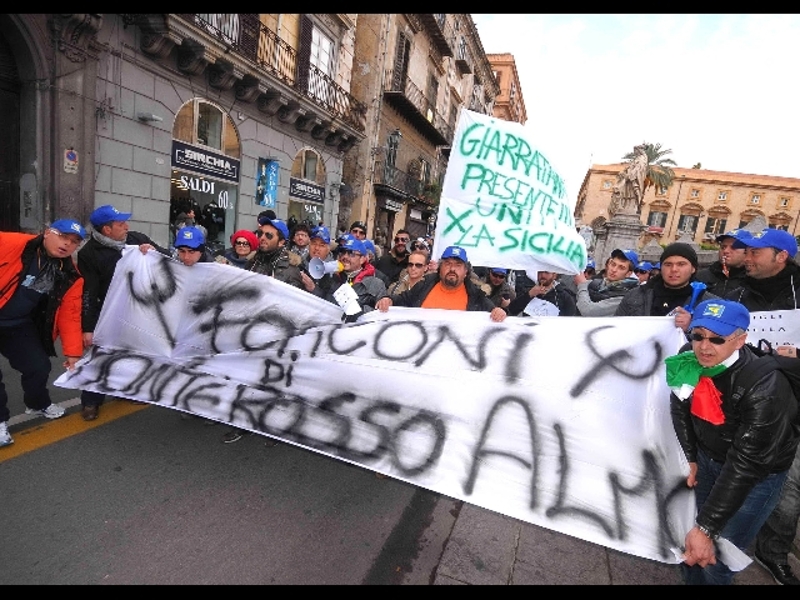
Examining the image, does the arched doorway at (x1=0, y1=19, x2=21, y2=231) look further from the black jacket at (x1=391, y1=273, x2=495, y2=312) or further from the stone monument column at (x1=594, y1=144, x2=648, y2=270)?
the stone monument column at (x1=594, y1=144, x2=648, y2=270)

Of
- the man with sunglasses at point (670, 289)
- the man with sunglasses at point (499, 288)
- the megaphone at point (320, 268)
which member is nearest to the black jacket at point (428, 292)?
the megaphone at point (320, 268)

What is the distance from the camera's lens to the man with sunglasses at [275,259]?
3963mm

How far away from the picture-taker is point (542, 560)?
2500mm

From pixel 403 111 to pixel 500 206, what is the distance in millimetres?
18788

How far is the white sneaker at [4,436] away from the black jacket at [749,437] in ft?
13.2

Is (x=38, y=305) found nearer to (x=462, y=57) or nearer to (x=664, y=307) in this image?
(x=664, y=307)

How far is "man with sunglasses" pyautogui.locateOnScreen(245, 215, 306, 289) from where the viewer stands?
13.0 ft

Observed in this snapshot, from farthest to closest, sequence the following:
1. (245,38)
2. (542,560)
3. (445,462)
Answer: (245,38), (445,462), (542,560)

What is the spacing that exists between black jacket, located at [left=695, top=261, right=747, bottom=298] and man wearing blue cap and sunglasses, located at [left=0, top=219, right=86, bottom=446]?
4.48m

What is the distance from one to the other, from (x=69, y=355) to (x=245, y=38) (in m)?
9.94

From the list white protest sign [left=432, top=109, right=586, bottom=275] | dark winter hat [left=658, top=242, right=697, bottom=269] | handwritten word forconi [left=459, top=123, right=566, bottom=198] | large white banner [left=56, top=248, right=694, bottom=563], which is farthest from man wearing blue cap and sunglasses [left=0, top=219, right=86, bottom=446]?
dark winter hat [left=658, top=242, right=697, bottom=269]
